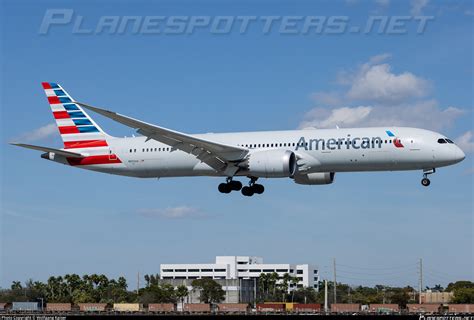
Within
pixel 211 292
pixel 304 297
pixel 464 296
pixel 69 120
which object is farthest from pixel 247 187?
pixel 304 297

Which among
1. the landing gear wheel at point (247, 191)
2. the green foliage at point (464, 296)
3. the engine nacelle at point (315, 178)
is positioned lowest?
the green foliage at point (464, 296)

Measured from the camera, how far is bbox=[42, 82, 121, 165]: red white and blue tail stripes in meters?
71.8

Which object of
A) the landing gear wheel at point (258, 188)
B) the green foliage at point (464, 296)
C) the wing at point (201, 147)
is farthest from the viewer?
the green foliage at point (464, 296)

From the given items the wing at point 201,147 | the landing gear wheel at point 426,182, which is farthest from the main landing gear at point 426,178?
the wing at point 201,147

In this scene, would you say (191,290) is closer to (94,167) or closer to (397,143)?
(94,167)

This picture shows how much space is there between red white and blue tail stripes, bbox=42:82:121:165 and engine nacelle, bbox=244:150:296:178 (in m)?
13.1

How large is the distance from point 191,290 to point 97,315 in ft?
202

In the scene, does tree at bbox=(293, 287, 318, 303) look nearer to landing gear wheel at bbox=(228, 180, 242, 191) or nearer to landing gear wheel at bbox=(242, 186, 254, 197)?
landing gear wheel at bbox=(242, 186, 254, 197)

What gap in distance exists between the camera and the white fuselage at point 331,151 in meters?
60.9

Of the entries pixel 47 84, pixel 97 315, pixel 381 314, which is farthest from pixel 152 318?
pixel 47 84

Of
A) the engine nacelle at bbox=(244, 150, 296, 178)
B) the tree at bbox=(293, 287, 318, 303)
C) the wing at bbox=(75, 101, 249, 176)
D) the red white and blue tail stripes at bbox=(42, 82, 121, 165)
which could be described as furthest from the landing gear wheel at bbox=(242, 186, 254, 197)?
the tree at bbox=(293, 287, 318, 303)

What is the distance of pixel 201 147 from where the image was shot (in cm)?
6538

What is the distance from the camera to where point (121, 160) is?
70500 millimetres

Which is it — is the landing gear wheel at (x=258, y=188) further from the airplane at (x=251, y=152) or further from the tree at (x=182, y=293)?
the tree at (x=182, y=293)
